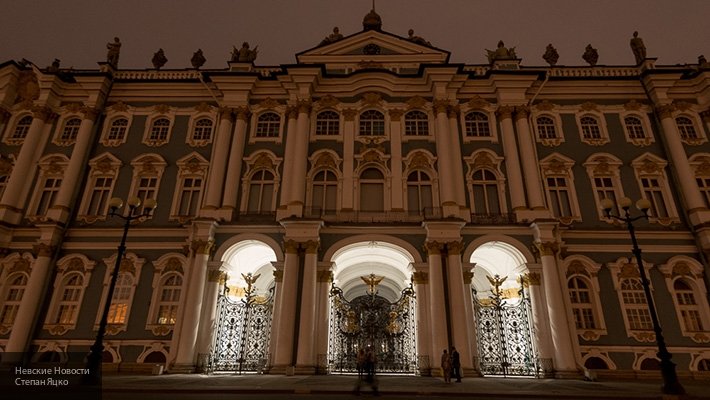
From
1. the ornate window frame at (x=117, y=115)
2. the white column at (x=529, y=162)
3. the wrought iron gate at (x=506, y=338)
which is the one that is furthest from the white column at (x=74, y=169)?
the white column at (x=529, y=162)

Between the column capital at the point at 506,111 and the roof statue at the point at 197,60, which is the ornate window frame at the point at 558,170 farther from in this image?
the roof statue at the point at 197,60

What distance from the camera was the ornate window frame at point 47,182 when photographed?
71.2 feet

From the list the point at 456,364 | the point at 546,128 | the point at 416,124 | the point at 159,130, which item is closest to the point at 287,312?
the point at 456,364

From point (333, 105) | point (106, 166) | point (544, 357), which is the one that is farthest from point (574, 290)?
point (106, 166)

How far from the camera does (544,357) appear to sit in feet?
56.7

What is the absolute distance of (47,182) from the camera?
2245cm

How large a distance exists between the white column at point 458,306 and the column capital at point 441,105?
7.67 metres

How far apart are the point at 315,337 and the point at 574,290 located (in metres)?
11.9

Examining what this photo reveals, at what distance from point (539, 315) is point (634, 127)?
41.4 ft

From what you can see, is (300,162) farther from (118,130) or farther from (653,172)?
(653,172)

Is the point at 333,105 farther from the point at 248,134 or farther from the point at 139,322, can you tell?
the point at 139,322

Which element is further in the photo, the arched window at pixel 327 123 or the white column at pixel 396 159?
the arched window at pixel 327 123

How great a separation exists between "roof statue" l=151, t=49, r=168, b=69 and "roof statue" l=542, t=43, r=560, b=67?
23.0 metres

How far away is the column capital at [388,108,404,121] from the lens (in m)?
22.9
